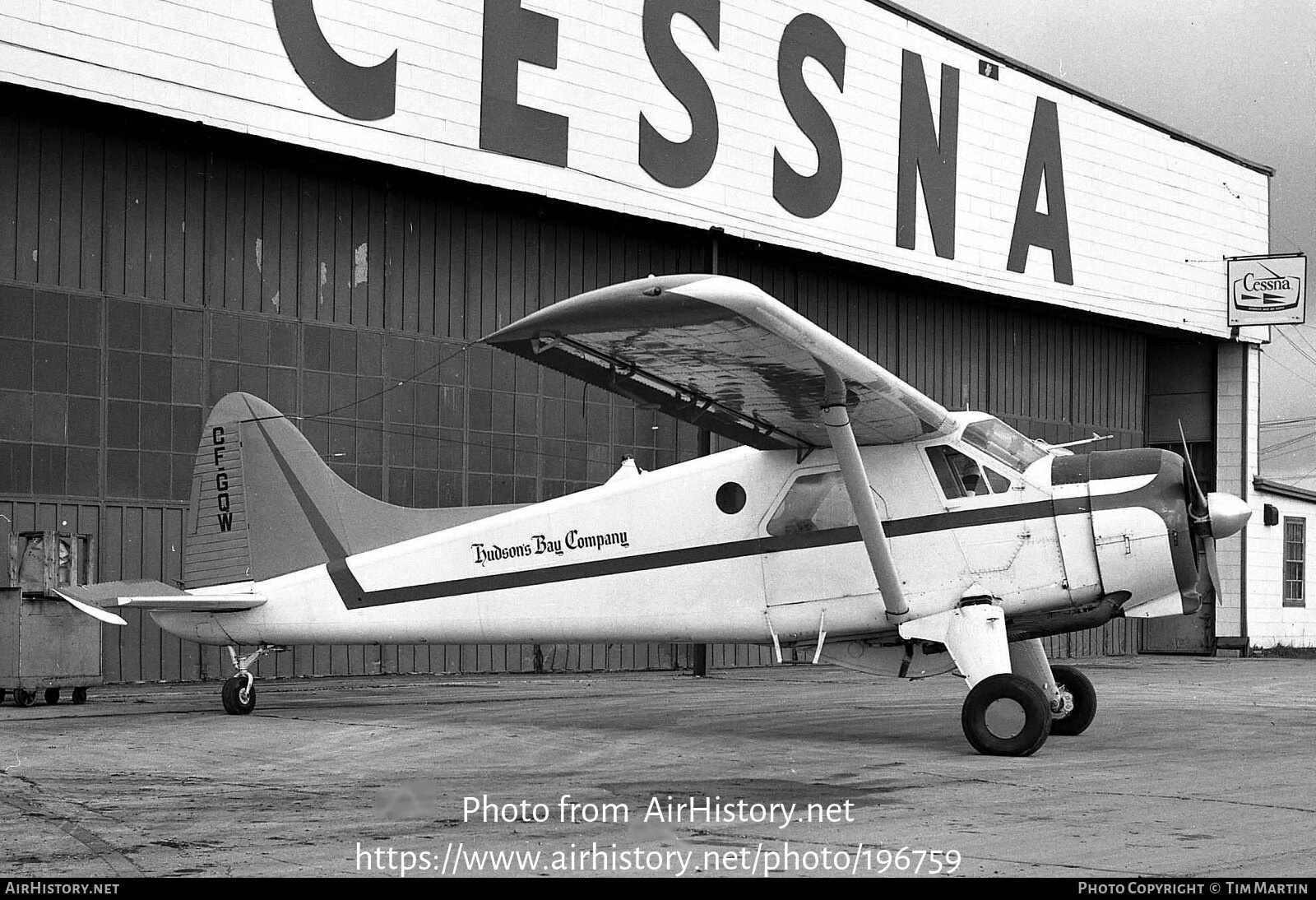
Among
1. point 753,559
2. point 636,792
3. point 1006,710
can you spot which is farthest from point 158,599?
point 1006,710

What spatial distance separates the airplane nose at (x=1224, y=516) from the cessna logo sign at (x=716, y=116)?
14150mm

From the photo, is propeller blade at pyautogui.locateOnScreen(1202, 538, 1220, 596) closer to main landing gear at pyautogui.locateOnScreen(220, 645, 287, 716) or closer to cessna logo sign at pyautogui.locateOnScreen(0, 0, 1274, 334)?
main landing gear at pyautogui.locateOnScreen(220, 645, 287, 716)

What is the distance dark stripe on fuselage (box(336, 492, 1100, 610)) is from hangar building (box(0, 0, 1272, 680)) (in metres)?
4.05

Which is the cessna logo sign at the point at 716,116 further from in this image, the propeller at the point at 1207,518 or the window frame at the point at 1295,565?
the propeller at the point at 1207,518

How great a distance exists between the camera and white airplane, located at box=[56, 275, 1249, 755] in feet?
35.6

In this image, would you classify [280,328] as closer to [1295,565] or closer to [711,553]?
[711,553]

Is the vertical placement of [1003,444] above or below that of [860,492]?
above

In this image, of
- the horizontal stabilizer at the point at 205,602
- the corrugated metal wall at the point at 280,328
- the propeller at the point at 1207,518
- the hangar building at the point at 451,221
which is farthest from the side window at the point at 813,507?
the corrugated metal wall at the point at 280,328

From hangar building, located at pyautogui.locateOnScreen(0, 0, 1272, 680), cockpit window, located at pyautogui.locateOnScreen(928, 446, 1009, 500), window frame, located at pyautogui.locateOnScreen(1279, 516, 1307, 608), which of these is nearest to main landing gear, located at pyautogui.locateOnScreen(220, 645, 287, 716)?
hangar building, located at pyautogui.locateOnScreen(0, 0, 1272, 680)

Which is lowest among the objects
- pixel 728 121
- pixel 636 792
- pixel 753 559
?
pixel 636 792

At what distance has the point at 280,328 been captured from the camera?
21.6 metres

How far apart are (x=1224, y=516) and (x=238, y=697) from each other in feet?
31.2
